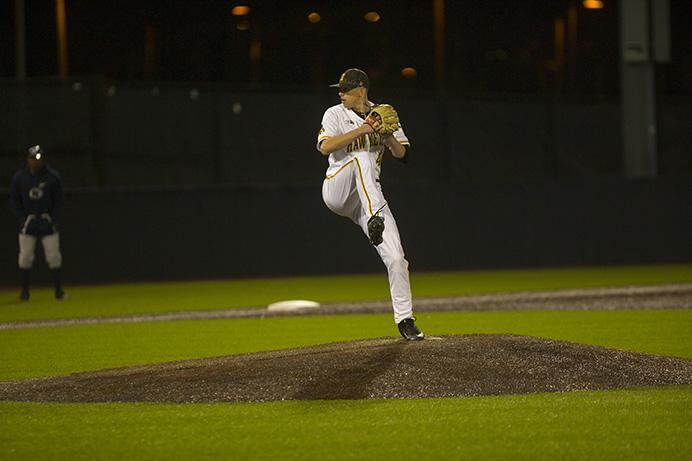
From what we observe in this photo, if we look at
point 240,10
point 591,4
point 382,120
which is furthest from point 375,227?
point 591,4

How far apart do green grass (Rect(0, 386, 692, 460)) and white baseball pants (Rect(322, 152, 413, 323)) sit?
5.08ft

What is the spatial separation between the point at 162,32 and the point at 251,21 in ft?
Answer: 10.4

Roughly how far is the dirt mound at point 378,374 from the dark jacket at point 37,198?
8.80 meters

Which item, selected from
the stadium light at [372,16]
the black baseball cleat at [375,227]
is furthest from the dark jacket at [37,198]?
the stadium light at [372,16]

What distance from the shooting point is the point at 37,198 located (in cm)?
1748

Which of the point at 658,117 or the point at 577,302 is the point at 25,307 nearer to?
the point at 577,302

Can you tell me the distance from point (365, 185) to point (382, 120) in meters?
0.55

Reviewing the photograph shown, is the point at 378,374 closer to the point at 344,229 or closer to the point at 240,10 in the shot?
the point at 344,229

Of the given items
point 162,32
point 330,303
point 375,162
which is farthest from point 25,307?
point 162,32

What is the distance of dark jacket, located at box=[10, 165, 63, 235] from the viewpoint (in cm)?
1750

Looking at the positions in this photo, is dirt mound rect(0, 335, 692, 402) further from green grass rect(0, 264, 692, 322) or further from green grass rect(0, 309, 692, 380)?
green grass rect(0, 264, 692, 322)

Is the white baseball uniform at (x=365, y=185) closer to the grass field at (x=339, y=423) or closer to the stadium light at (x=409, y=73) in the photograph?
the grass field at (x=339, y=423)

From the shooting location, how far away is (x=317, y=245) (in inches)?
899

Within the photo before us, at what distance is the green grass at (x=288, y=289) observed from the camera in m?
17.2
